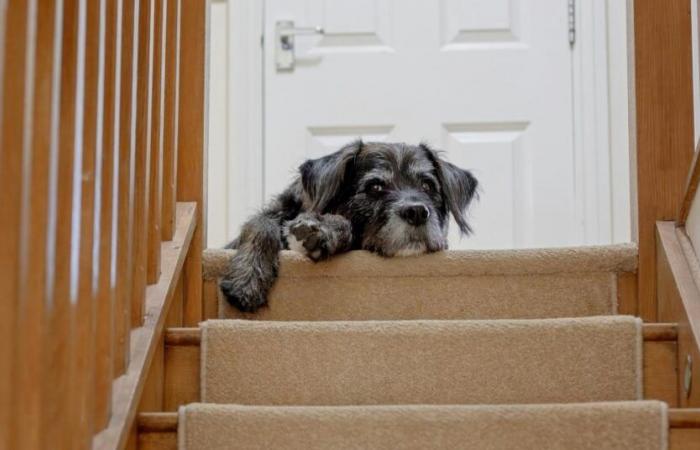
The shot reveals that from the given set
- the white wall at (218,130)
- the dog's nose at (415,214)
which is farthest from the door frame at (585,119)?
the dog's nose at (415,214)

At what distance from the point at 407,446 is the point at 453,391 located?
260 mm

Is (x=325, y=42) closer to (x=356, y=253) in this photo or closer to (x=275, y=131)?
(x=275, y=131)

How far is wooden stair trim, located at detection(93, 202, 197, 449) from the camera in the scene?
1.77 meters

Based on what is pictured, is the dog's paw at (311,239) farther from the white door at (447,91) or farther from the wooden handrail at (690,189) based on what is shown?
the white door at (447,91)

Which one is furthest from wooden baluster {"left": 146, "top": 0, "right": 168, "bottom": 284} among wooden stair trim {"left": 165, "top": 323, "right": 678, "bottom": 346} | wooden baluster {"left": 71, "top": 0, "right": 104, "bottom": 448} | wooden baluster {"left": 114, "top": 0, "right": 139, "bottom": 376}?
wooden baluster {"left": 71, "top": 0, "right": 104, "bottom": 448}

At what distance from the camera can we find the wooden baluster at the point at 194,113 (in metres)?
2.52

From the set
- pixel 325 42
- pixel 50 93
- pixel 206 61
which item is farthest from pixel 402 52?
pixel 50 93

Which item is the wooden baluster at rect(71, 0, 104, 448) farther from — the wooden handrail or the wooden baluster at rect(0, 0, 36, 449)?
the wooden handrail

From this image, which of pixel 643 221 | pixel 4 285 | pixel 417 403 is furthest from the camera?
pixel 643 221

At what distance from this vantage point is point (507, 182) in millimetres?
4070

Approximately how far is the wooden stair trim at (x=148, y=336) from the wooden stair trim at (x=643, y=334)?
47 millimetres

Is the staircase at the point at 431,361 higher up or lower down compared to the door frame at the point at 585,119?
lower down

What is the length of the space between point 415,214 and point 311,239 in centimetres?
33

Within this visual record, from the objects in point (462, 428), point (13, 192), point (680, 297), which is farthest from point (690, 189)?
point (13, 192)
